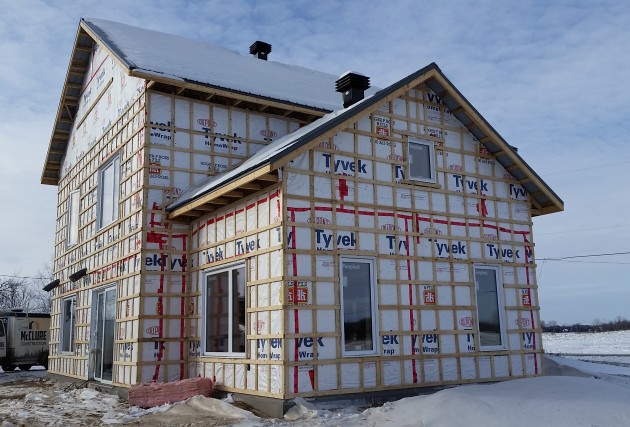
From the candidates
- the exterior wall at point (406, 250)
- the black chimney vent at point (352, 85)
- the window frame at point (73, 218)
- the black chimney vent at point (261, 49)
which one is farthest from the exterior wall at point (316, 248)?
the black chimney vent at point (261, 49)

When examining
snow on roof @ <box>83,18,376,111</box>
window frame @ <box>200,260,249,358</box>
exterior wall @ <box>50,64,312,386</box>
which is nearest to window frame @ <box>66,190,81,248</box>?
exterior wall @ <box>50,64,312,386</box>

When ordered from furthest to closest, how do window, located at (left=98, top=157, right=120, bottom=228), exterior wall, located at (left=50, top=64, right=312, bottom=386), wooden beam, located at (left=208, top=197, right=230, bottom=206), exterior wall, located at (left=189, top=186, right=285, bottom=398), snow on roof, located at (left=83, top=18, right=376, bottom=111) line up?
window, located at (left=98, top=157, right=120, bottom=228), snow on roof, located at (left=83, top=18, right=376, bottom=111), exterior wall, located at (left=50, top=64, right=312, bottom=386), wooden beam, located at (left=208, top=197, right=230, bottom=206), exterior wall, located at (left=189, top=186, right=285, bottom=398)

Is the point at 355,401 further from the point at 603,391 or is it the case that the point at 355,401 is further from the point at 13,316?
the point at 13,316

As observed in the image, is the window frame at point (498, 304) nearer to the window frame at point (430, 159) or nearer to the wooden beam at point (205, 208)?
the window frame at point (430, 159)

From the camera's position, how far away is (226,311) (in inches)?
455

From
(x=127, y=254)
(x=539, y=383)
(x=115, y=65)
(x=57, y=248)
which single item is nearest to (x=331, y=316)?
(x=539, y=383)

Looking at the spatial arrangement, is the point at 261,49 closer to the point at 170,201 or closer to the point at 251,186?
the point at 170,201

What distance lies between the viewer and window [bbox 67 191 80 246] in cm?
1841

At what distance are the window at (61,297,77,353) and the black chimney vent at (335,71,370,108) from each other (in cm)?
979

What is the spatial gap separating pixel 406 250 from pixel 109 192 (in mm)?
8230

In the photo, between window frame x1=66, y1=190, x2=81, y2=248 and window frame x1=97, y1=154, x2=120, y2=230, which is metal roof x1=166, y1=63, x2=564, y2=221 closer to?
window frame x1=97, y1=154, x2=120, y2=230

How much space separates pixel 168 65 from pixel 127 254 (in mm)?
4396

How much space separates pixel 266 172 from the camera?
32.0 feet

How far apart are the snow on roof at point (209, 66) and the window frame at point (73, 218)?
16.6 feet
